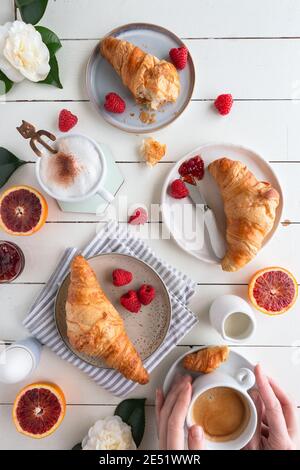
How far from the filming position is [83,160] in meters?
1.44

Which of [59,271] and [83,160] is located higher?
[83,160]

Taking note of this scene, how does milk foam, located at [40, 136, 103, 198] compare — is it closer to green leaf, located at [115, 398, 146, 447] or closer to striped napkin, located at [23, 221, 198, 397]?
striped napkin, located at [23, 221, 198, 397]

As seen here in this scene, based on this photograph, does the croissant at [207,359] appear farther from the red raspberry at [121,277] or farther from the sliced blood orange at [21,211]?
the sliced blood orange at [21,211]

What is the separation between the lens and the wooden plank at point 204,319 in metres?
1.60

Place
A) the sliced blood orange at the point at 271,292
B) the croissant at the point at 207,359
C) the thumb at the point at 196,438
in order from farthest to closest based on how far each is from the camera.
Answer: the sliced blood orange at the point at 271,292 < the croissant at the point at 207,359 < the thumb at the point at 196,438

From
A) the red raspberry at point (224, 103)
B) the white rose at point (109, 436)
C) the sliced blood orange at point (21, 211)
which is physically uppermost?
the red raspberry at point (224, 103)

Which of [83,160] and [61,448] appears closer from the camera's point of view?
[83,160]

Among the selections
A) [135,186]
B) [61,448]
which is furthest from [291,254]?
[61,448]

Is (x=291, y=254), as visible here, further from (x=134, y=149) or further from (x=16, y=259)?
(x=16, y=259)

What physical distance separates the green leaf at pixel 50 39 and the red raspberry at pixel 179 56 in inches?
14.9

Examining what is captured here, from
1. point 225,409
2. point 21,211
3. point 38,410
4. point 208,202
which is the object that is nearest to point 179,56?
point 208,202

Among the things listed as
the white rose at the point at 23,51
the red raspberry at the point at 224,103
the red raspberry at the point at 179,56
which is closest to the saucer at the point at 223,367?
the red raspberry at the point at 224,103

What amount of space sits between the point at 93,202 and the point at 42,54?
19.6 inches

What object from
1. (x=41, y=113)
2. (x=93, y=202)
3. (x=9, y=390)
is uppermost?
(x=41, y=113)
